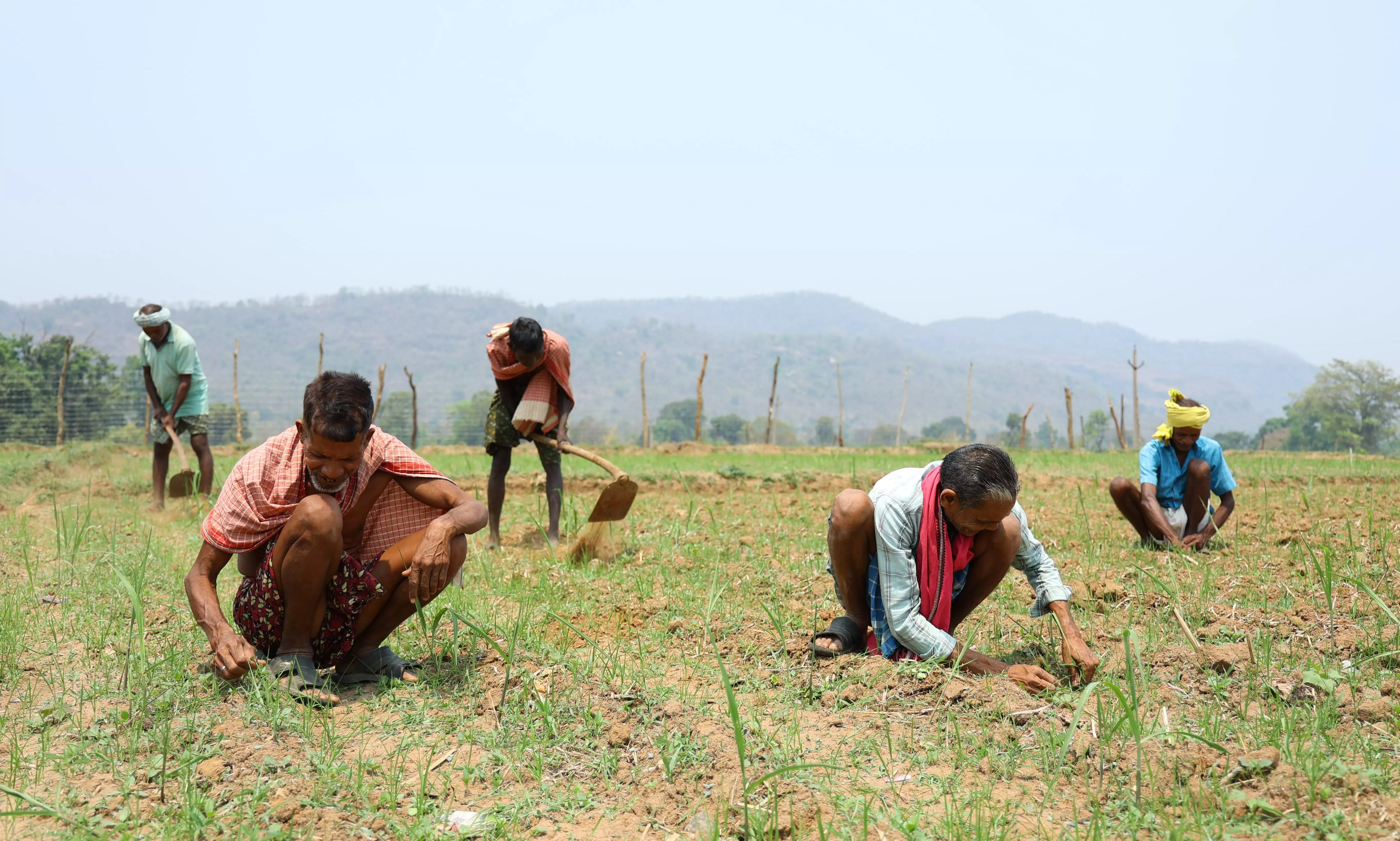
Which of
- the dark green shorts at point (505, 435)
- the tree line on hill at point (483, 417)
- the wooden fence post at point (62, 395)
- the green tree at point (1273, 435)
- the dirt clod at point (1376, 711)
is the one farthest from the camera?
the green tree at point (1273, 435)

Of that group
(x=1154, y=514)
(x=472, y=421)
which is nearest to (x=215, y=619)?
(x=1154, y=514)

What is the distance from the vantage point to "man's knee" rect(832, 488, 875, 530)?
3.02 m

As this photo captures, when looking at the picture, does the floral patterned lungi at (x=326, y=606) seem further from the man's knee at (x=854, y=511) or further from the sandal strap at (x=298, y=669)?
the man's knee at (x=854, y=511)

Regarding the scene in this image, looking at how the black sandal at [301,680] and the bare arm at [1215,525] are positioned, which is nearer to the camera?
the black sandal at [301,680]

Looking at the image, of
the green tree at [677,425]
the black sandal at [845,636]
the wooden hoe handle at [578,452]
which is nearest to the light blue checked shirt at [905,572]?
the black sandal at [845,636]

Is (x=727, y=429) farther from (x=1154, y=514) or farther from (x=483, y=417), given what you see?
(x=1154, y=514)

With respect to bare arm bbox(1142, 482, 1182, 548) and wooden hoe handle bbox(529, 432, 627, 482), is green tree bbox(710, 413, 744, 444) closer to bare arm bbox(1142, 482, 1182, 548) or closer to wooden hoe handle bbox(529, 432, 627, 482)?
wooden hoe handle bbox(529, 432, 627, 482)

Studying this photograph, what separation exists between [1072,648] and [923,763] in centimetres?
76

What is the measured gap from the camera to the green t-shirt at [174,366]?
23.0 feet

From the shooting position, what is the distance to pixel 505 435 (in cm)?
576

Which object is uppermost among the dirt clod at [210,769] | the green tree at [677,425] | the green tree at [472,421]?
the dirt clod at [210,769]

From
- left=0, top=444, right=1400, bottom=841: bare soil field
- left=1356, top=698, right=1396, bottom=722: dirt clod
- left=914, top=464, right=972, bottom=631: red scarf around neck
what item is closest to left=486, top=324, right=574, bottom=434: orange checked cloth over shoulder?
left=0, top=444, right=1400, bottom=841: bare soil field

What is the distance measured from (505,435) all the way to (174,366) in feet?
10.2

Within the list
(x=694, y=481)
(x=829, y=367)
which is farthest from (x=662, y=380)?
(x=694, y=481)
